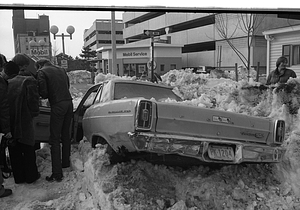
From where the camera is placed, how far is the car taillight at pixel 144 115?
2.23 meters

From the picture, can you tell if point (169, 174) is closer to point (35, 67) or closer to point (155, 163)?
point (155, 163)

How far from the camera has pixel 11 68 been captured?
8.41 ft

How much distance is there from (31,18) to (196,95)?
1.69m

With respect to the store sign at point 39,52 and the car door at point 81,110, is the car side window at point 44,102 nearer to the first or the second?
the car door at point 81,110

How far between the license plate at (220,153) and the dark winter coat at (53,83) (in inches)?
56.5

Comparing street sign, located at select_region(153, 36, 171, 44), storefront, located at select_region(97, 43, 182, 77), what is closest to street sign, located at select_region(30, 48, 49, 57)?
storefront, located at select_region(97, 43, 182, 77)

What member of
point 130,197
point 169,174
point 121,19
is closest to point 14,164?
point 130,197

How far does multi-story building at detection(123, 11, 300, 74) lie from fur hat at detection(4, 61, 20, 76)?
3.36 feet

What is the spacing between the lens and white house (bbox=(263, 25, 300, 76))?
9.02 feet

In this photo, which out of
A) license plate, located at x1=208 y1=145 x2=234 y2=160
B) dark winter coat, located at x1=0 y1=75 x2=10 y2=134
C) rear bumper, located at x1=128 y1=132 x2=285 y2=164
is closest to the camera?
rear bumper, located at x1=128 y1=132 x2=285 y2=164

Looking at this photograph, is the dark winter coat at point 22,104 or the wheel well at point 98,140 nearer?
the dark winter coat at point 22,104

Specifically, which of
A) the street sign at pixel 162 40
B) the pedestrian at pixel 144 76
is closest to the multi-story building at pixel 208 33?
the street sign at pixel 162 40

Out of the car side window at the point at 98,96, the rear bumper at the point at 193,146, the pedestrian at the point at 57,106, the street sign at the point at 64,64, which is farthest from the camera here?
the car side window at the point at 98,96

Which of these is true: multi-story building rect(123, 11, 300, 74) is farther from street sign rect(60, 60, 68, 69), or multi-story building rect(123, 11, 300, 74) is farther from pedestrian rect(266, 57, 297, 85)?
street sign rect(60, 60, 68, 69)
